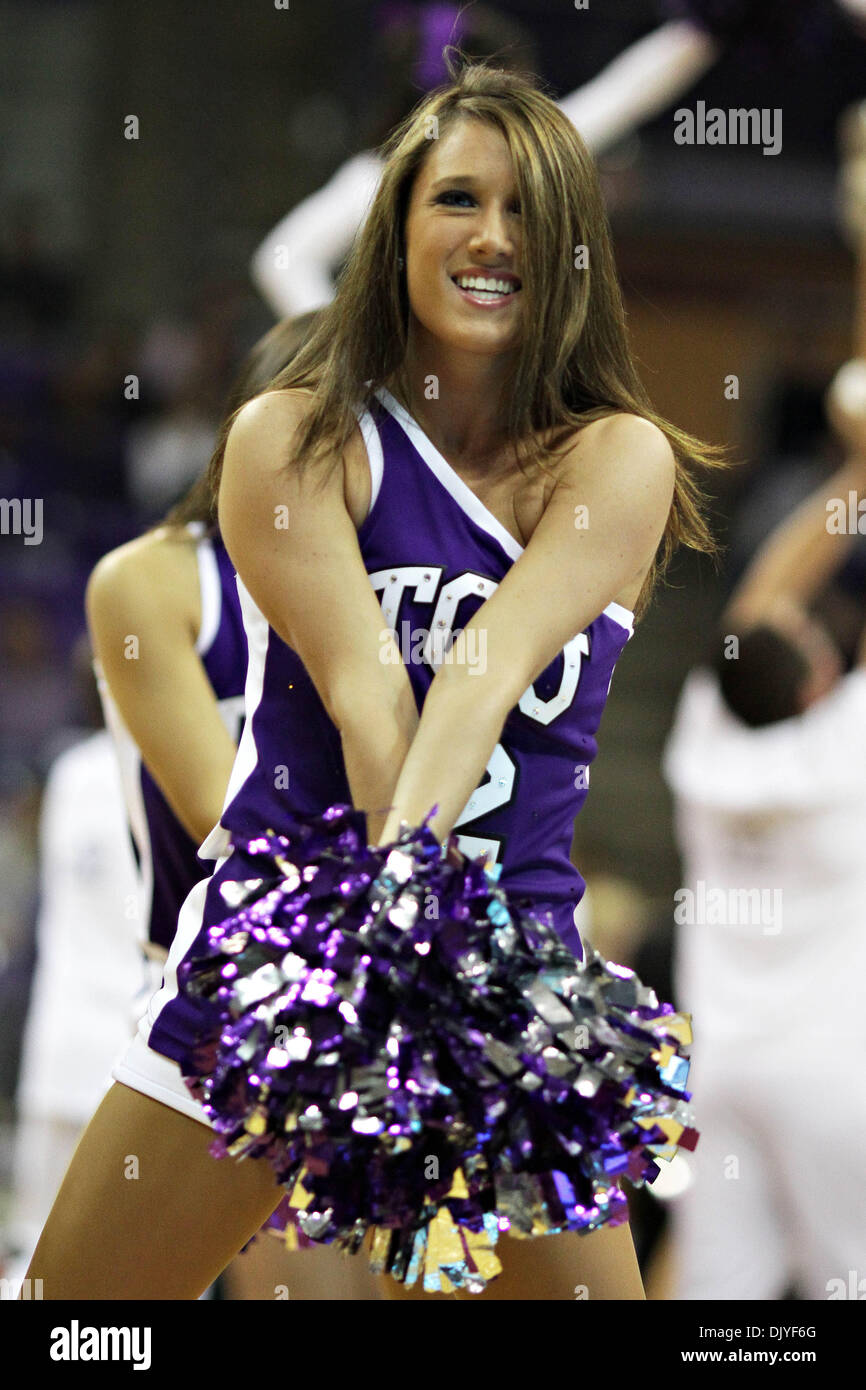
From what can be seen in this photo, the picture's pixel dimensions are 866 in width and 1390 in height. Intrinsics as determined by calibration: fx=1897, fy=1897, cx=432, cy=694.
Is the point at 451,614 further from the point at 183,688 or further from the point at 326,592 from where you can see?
the point at 183,688

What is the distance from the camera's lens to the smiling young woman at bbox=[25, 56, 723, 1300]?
75.8 inches

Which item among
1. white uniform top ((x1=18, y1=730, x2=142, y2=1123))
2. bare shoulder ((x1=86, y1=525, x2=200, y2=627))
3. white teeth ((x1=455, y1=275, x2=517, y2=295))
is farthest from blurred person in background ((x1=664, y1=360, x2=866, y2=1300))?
white teeth ((x1=455, y1=275, x2=517, y2=295))

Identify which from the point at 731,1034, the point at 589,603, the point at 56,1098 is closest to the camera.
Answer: the point at 589,603

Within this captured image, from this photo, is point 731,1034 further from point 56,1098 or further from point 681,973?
point 56,1098

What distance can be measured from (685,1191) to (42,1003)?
138cm

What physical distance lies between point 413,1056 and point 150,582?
107 cm

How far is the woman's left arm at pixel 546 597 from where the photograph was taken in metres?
1.87

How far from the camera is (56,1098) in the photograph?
11.6 ft

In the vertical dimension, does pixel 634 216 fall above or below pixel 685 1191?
above

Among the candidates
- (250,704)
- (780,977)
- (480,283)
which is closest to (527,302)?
(480,283)

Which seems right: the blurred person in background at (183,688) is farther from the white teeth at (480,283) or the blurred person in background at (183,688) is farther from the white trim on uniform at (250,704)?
the white teeth at (480,283)

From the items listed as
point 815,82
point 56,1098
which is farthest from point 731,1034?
point 815,82

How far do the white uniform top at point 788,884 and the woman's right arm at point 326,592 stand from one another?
2.01 metres

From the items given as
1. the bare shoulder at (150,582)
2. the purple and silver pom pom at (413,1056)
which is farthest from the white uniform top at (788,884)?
the purple and silver pom pom at (413,1056)
